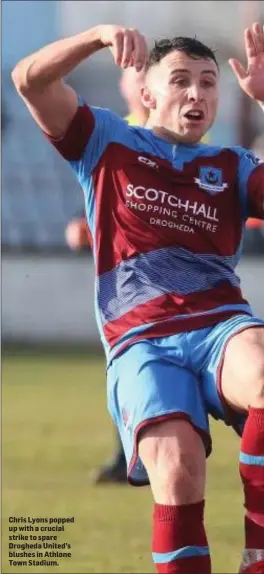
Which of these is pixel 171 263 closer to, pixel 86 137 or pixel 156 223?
pixel 156 223

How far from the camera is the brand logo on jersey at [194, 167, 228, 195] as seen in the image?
3.53 m

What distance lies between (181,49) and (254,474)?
1236mm

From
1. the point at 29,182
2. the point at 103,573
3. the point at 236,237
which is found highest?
the point at 236,237

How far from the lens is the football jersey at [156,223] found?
3.45 meters

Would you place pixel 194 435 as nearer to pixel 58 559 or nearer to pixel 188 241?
pixel 188 241

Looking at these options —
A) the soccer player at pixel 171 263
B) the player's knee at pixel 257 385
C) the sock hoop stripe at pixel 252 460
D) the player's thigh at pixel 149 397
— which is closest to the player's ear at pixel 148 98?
the soccer player at pixel 171 263

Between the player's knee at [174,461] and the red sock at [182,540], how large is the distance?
28 mm

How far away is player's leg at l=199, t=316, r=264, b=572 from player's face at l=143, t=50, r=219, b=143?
603 millimetres

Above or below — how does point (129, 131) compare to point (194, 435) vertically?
above

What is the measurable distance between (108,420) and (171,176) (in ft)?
17.2

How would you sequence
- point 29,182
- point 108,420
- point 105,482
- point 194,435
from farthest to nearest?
point 29,182
point 108,420
point 105,482
point 194,435

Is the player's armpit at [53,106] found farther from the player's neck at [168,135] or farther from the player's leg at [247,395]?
the player's leg at [247,395]

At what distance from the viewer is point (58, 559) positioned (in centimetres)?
428

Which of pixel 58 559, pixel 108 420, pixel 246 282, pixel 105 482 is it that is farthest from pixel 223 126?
pixel 58 559
